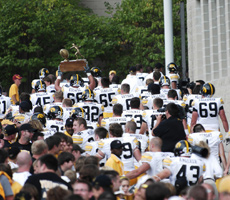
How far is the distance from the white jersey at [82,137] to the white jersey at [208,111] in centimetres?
246

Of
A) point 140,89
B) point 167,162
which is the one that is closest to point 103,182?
point 167,162

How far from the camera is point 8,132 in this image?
11375mm

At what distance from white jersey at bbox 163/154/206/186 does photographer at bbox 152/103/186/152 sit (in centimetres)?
241

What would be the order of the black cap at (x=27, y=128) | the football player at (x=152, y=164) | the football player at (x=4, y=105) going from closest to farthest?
the football player at (x=152, y=164), the black cap at (x=27, y=128), the football player at (x=4, y=105)

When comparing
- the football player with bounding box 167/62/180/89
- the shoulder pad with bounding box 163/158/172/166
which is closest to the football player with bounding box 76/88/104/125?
the football player with bounding box 167/62/180/89

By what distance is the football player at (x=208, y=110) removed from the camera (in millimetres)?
13891

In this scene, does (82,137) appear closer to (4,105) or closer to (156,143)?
(156,143)

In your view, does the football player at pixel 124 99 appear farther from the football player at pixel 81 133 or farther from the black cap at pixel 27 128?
the black cap at pixel 27 128

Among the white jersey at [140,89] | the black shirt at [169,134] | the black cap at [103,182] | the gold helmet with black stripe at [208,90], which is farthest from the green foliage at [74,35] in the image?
the black cap at [103,182]

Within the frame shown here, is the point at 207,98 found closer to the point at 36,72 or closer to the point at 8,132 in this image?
the point at 8,132

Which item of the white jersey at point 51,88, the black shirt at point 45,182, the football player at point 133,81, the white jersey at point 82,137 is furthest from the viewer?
the white jersey at point 51,88

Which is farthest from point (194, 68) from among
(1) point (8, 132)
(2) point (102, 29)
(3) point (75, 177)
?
(3) point (75, 177)

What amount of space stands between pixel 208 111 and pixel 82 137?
9.08 feet

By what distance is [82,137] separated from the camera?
12.5m
